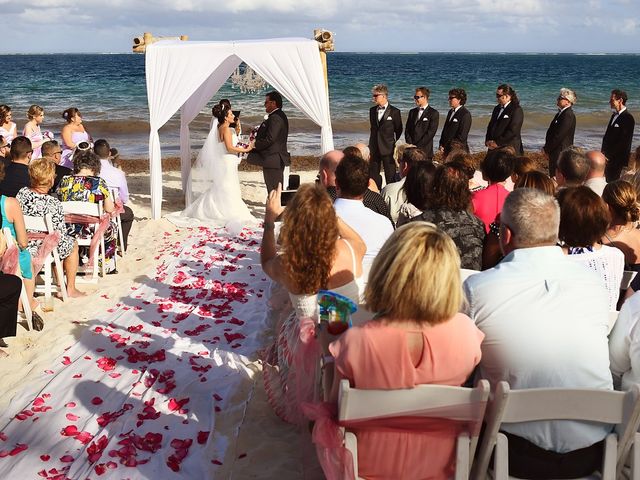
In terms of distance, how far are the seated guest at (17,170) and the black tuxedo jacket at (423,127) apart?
4832 mm

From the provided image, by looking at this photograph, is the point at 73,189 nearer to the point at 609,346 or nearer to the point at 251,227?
the point at 251,227

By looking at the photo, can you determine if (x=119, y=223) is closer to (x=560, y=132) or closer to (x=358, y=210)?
(x=358, y=210)

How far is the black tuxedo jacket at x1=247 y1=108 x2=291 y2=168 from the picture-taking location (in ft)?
28.7

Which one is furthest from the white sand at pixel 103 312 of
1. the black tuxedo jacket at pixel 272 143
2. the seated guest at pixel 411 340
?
the black tuxedo jacket at pixel 272 143

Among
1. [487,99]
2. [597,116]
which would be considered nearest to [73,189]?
[597,116]

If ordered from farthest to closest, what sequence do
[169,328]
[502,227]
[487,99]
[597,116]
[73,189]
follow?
[487,99] < [597,116] < [73,189] < [169,328] < [502,227]

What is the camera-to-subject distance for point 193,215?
30.1 feet

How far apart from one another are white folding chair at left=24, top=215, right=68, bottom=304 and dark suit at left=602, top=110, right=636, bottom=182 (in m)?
6.97

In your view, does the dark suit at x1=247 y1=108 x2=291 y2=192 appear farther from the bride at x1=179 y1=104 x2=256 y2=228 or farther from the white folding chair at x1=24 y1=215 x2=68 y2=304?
the white folding chair at x1=24 y1=215 x2=68 y2=304

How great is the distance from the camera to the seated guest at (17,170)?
20.0 feet

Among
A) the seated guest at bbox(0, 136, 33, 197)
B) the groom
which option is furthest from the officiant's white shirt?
the groom

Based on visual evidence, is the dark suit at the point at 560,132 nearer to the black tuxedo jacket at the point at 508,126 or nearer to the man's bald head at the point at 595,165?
the black tuxedo jacket at the point at 508,126

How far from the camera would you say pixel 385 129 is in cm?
923

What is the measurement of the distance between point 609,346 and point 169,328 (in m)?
3.52
